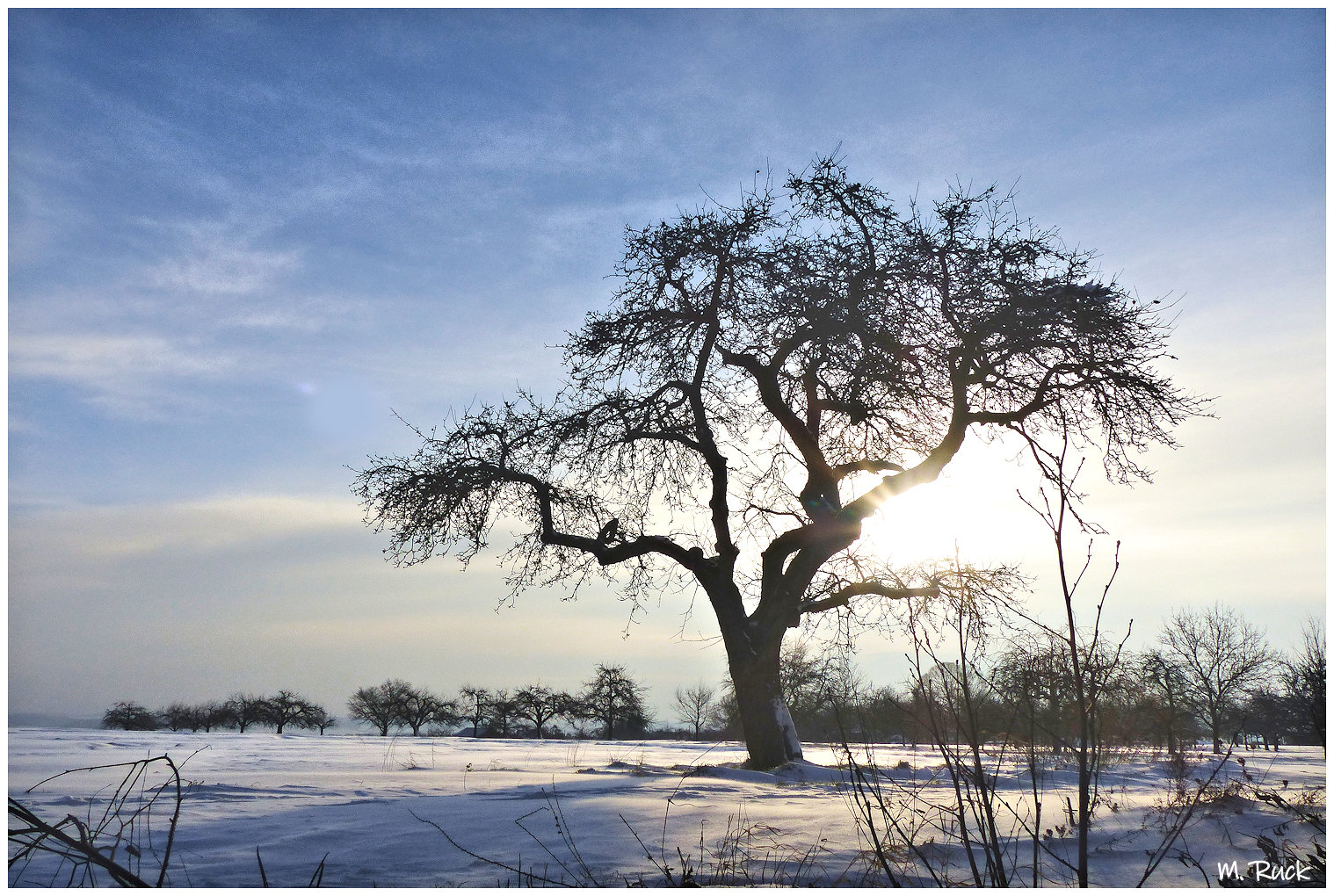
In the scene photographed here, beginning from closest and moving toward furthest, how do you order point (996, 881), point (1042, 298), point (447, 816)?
point (996, 881) < point (447, 816) < point (1042, 298)

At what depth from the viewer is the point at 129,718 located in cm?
4628

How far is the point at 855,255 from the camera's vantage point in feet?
34.2

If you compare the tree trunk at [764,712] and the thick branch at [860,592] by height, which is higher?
the thick branch at [860,592]

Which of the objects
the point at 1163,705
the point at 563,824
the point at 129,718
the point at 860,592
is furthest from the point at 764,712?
the point at 129,718

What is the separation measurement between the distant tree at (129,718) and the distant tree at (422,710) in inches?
733

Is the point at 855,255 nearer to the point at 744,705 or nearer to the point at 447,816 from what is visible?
the point at 744,705

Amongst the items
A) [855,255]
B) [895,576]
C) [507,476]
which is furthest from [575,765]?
[855,255]

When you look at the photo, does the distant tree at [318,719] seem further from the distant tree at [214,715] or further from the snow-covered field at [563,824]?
the snow-covered field at [563,824]

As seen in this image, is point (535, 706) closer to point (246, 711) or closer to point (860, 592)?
point (246, 711)

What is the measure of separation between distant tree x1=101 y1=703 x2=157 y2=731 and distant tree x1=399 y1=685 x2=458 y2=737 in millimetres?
18607

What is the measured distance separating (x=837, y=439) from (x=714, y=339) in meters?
2.20

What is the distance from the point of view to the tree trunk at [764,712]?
32.1ft

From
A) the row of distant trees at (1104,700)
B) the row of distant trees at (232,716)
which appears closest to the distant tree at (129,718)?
the row of distant trees at (232,716)

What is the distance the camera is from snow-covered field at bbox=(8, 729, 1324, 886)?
3600 mm
